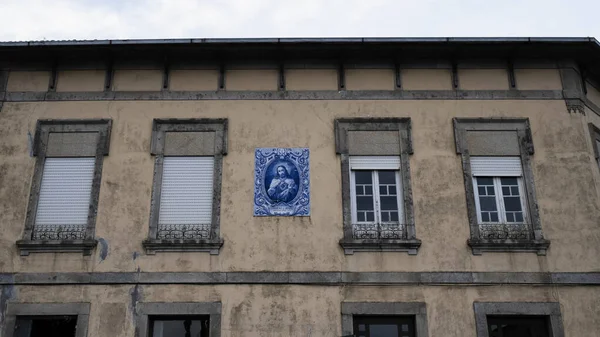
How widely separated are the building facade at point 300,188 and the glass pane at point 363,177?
0.33 ft

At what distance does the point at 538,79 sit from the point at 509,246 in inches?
137

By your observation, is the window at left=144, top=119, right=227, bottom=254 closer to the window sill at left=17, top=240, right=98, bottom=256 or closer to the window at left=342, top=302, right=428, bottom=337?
the window sill at left=17, top=240, right=98, bottom=256

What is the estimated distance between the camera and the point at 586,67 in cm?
1178

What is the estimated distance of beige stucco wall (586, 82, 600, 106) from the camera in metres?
11.8

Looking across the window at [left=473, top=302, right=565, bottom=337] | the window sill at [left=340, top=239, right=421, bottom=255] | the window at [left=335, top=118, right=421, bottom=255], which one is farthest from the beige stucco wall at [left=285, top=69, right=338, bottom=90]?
the window at [left=473, top=302, right=565, bottom=337]

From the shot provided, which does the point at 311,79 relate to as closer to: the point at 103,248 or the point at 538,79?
the point at 538,79

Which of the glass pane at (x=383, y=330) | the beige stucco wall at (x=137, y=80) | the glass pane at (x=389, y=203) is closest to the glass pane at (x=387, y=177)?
the glass pane at (x=389, y=203)

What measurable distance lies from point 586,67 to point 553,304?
4938 millimetres

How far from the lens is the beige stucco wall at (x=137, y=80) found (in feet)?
37.1

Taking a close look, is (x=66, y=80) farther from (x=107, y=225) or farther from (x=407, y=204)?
(x=407, y=204)

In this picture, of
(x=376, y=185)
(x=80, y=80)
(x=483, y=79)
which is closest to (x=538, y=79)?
(x=483, y=79)

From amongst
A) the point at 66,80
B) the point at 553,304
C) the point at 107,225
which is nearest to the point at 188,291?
the point at 107,225

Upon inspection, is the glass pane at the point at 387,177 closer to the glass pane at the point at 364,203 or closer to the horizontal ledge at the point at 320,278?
the glass pane at the point at 364,203

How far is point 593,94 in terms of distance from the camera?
1191cm
